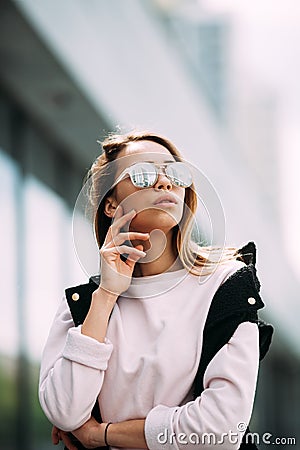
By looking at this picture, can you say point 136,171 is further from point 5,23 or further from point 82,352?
point 5,23

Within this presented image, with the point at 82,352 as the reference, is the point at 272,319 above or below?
above

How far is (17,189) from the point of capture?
524 cm

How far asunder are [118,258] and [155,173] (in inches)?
4.2

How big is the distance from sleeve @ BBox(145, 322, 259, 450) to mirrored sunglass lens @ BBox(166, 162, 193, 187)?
0.58 feet

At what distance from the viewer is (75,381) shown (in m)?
1.26

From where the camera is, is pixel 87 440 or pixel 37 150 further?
pixel 37 150

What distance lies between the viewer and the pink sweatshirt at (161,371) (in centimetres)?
124

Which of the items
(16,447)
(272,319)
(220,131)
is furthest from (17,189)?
(272,319)

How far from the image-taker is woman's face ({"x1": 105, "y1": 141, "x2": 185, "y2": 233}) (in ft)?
4.26

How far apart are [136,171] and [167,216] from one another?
63mm

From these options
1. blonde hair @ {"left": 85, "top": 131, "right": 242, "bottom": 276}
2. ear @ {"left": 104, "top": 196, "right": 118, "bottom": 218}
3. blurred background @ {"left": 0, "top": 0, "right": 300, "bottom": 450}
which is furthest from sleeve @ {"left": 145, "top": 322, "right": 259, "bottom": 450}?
blurred background @ {"left": 0, "top": 0, "right": 300, "bottom": 450}

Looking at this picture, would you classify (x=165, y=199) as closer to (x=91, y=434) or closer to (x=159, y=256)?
(x=159, y=256)

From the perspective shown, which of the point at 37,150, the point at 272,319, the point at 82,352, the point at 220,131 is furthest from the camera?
the point at 272,319

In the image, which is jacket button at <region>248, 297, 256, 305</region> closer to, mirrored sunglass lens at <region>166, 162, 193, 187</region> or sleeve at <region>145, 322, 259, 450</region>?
sleeve at <region>145, 322, 259, 450</region>
